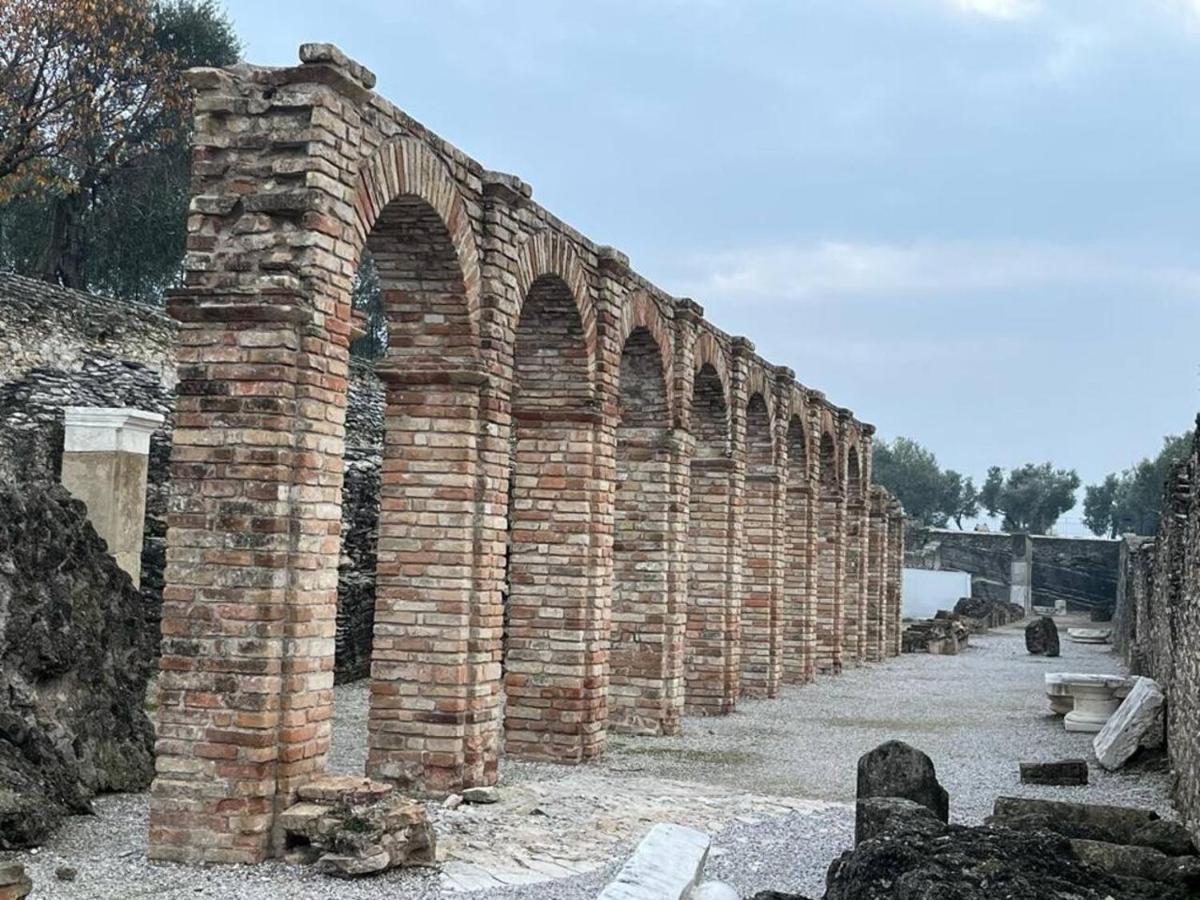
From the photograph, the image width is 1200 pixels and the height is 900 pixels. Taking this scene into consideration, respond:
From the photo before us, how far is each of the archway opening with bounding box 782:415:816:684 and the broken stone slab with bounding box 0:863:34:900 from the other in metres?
16.3

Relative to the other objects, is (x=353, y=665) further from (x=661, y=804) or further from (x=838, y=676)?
(x=838, y=676)

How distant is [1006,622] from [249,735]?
4046cm

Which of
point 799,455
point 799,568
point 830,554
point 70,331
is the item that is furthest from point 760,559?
point 70,331

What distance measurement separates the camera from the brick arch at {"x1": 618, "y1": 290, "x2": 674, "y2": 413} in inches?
483

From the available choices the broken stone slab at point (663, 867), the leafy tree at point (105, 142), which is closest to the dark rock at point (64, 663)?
the broken stone slab at point (663, 867)

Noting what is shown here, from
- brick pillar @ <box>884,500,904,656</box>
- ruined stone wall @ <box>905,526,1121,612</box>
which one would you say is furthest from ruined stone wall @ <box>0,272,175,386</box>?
ruined stone wall @ <box>905,526,1121,612</box>

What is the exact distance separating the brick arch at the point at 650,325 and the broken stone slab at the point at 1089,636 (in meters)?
26.5

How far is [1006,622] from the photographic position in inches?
1734

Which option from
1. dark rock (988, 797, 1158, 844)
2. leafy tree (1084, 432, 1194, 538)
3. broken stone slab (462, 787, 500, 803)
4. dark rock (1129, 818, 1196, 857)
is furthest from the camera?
leafy tree (1084, 432, 1194, 538)

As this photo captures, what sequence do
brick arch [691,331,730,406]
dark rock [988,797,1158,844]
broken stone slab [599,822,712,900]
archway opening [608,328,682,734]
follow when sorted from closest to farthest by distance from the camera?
1. broken stone slab [599,822,712,900]
2. dark rock [988,797,1158,844]
3. archway opening [608,328,682,734]
4. brick arch [691,331,730,406]

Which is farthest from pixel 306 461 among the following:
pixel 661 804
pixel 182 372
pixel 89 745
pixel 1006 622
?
pixel 1006 622

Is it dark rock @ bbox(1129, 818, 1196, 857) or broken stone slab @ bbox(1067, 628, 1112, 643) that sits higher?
dark rock @ bbox(1129, 818, 1196, 857)

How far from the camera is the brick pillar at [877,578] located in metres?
28.0

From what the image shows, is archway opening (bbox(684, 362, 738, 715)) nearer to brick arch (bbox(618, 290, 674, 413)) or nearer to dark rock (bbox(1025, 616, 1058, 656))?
brick arch (bbox(618, 290, 674, 413))
